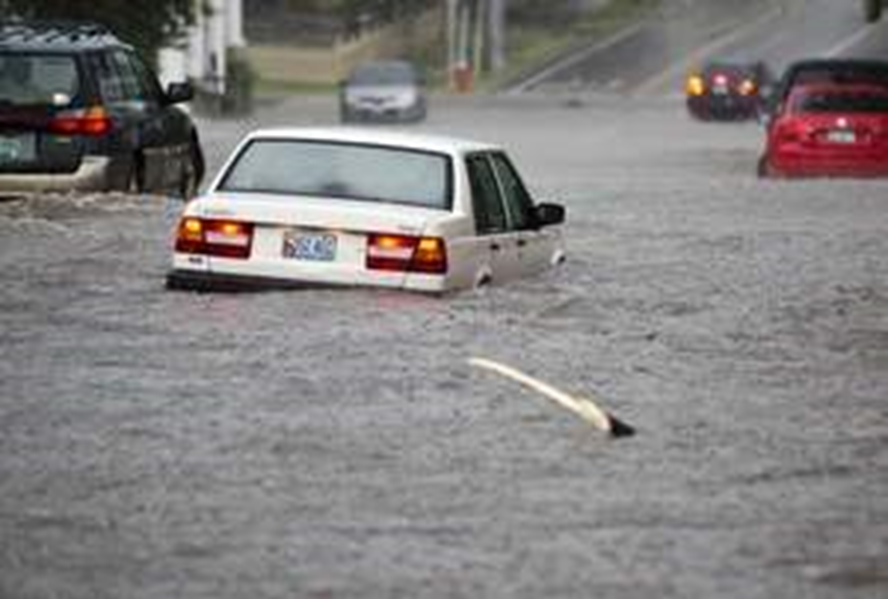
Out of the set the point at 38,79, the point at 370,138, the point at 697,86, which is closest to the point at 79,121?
the point at 38,79

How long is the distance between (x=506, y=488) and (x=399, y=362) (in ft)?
11.0

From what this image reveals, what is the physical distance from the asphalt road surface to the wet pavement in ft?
0.07

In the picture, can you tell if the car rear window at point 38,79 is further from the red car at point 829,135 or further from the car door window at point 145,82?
the red car at point 829,135

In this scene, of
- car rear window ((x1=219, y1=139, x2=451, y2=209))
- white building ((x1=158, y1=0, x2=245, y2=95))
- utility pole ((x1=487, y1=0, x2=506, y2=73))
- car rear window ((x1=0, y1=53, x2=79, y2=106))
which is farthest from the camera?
utility pole ((x1=487, y1=0, x2=506, y2=73))

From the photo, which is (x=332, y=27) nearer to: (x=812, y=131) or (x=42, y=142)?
(x=812, y=131)

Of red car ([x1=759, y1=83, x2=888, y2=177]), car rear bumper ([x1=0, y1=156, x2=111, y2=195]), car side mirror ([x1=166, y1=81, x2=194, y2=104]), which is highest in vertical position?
car side mirror ([x1=166, y1=81, x2=194, y2=104])

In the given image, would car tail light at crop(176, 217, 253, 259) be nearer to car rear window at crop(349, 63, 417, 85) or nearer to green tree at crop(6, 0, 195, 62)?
green tree at crop(6, 0, 195, 62)

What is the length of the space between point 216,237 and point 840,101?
18.6 metres

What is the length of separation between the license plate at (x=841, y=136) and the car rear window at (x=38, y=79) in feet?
43.5

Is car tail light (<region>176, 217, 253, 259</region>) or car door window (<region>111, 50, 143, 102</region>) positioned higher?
car tail light (<region>176, 217, 253, 259</region>)

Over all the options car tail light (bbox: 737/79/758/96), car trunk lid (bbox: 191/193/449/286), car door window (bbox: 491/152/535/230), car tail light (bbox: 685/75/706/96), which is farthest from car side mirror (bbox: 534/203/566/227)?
car tail light (bbox: 737/79/758/96)

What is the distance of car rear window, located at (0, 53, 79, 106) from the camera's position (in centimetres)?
2086

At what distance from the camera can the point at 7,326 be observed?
14820mm

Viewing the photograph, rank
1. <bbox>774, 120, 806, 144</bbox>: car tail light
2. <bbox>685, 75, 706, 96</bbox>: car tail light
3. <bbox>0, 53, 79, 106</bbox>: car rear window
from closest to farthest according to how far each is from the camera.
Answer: <bbox>0, 53, 79, 106</bbox>: car rear window → <bbox>774, 120, 806, 144</bbox>: car tail light → <bbox>685, 75, 706, 96</bbox>: car tail light
